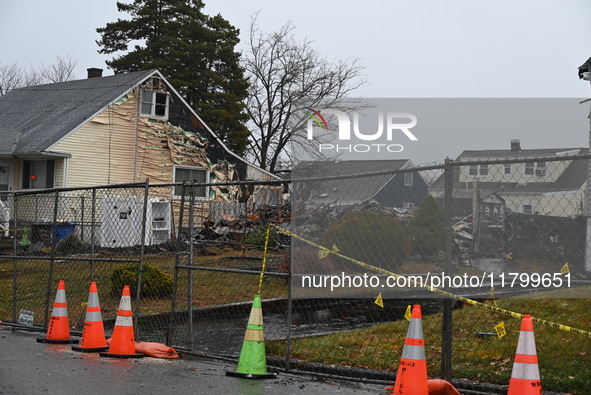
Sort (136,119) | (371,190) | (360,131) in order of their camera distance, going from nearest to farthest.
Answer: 1. (371,190)
2. (136,119)
3. (360,131)

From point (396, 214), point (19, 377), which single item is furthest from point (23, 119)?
point (396, 214)

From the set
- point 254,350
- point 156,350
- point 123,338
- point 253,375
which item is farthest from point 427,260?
point 123,338

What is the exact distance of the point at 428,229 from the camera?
639 centimetres

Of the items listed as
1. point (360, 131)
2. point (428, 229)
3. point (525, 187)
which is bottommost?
point (428, 229)

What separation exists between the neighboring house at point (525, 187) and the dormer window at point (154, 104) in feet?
74.9

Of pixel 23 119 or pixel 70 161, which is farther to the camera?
pixel 23 119

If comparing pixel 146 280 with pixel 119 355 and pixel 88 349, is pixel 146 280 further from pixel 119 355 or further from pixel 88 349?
pixel 119 355

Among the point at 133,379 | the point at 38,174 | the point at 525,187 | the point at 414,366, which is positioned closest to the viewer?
the point at 525,187

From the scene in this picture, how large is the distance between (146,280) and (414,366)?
26.2ft

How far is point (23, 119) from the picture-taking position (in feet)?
95.1

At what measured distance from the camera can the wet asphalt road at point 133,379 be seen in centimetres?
674

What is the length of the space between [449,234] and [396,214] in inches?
20.1

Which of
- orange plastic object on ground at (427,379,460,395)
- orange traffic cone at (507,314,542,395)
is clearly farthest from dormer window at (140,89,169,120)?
orange traffic cone at (507,314,542,395)

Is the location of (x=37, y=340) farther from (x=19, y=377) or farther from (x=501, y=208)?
(x=501, y=208)
